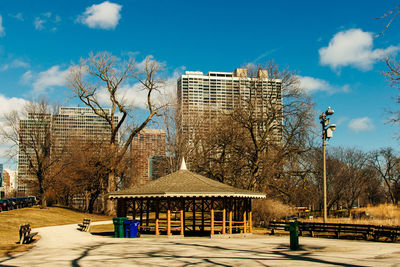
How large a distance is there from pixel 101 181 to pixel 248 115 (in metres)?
25.0

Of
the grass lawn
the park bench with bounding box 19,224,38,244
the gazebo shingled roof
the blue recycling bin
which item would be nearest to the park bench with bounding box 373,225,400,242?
the gazebo shingled roof

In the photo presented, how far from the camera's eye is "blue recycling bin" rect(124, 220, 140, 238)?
23.0 m

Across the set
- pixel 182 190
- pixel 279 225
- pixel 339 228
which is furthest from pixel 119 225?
pixel 339 228

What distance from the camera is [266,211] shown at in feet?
104

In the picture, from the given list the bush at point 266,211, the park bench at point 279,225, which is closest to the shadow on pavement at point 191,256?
the park bench at point 279,225

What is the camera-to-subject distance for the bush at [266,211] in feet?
104

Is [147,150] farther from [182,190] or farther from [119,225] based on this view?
[182,190]

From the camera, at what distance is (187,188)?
2273 centimetres

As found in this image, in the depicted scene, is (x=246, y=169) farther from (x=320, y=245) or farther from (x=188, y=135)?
(x=320, y=245)

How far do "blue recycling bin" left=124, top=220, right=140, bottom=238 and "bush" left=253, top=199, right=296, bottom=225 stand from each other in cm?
1220

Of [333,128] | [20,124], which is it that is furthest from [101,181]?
[333,128]

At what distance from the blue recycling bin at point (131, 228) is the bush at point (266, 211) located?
12.2 meters

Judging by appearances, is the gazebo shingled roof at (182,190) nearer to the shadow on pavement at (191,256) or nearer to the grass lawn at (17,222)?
the shadow on pavement at (191,256)

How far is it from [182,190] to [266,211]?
39.4ft
